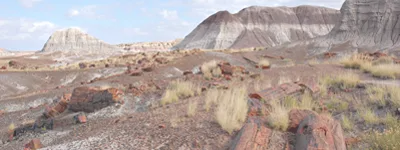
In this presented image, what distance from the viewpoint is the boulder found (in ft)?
17.4

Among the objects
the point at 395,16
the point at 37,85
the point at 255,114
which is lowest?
the point at 37,85

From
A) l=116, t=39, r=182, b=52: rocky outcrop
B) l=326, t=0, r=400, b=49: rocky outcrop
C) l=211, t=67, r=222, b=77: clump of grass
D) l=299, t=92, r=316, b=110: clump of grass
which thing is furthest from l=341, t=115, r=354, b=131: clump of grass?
l=116, t=39, r=182, b=52: rocky outcrop

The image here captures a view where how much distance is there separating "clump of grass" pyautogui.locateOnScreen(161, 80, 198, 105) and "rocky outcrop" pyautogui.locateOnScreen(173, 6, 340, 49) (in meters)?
69.2

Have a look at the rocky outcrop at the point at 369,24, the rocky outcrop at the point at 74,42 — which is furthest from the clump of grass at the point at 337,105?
the rocky outcrop at the point at 74,42

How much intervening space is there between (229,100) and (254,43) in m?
77.5

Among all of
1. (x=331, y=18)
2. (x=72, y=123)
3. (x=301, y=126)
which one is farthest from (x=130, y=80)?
(x=331, y=18)

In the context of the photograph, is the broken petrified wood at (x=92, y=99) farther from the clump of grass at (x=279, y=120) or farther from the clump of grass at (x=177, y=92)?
the clump of grass at (x=279, y=120)

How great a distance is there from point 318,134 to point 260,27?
89.2 meters

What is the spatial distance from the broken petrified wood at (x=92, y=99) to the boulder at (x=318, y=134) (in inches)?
257

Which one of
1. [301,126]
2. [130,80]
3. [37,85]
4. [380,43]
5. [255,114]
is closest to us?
[301,126]

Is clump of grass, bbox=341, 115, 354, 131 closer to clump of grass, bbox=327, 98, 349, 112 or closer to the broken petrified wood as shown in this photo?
clump of grass, bbox=327, 98, 349, 112

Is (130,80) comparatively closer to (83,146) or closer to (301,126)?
(83,146)

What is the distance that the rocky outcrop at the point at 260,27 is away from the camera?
84.5 m

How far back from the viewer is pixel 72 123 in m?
9.64
